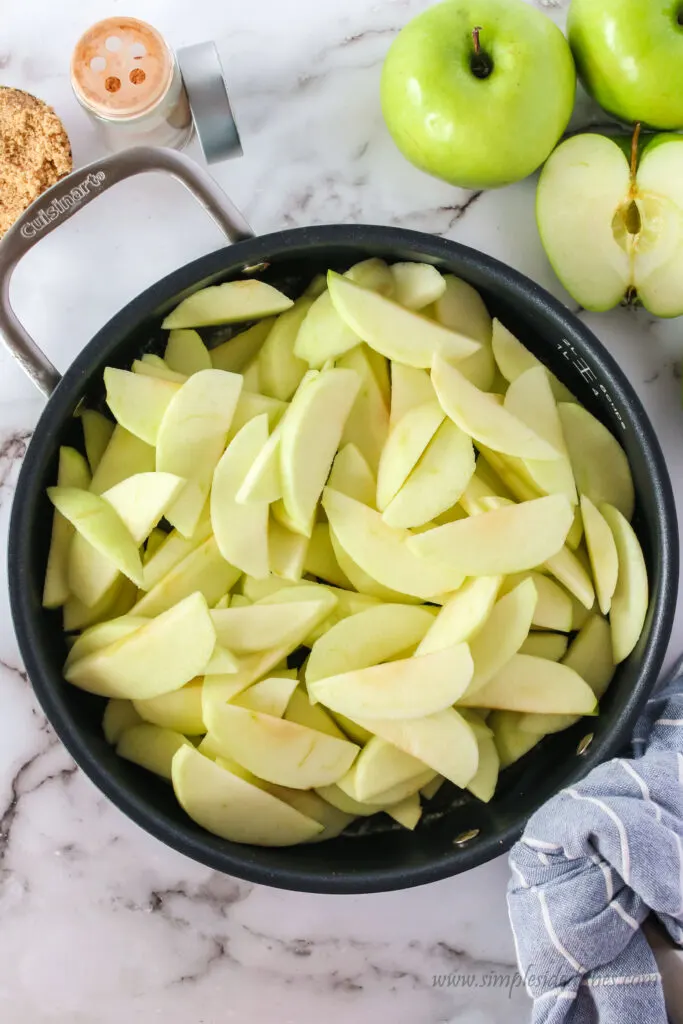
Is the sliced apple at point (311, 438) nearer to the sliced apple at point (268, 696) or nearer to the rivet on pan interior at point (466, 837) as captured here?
the sliced apple at point (268, 696)

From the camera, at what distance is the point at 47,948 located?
878mm

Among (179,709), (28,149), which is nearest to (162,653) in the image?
(179,709)

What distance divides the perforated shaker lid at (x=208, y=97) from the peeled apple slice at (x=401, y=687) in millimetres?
486

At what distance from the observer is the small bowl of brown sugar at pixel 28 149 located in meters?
0.85

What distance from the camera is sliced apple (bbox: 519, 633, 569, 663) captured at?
80 centimetres

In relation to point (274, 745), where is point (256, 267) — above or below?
above

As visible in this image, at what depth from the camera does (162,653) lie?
0.73m

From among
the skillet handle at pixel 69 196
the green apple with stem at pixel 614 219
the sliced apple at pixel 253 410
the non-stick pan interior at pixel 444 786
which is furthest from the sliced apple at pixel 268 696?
the green apple with stem at pixel 614 219

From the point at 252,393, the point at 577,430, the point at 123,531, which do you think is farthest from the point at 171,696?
the point at 577,430

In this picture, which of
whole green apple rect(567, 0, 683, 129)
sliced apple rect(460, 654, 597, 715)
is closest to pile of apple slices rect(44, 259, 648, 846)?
sliced apple rect(460, 654, 597, 715)

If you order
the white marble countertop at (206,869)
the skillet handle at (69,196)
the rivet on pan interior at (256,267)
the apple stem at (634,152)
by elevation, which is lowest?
the white marble countertop at (206,869)

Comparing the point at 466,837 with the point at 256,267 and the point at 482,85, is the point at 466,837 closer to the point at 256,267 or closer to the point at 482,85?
the point at 256,267

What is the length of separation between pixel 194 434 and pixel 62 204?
0.21m

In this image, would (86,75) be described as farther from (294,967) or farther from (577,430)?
(294,967)
